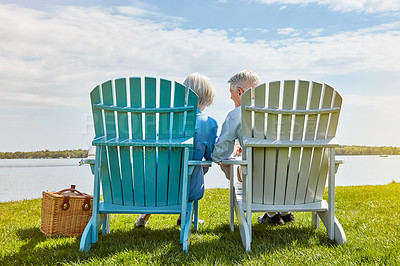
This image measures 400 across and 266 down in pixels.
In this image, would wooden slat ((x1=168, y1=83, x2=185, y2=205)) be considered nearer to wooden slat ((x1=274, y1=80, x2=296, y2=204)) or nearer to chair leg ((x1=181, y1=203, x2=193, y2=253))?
chair leg ((x1=181, y1=203, x2=193, y2=253))

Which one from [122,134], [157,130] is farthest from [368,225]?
[122,134]

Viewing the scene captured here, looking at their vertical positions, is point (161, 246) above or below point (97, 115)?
below

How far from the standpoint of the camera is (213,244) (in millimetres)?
3223

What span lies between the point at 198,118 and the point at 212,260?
4.46 feet

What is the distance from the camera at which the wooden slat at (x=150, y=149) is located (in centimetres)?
322

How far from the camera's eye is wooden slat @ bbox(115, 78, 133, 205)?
3.25 m

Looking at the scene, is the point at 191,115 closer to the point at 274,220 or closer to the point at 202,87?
the point at 202,87

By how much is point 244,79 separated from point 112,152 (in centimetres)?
164

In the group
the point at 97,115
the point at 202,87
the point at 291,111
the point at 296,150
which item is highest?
the point at 202,87

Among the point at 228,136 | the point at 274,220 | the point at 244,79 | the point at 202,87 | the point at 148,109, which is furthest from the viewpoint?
the point at 274,220

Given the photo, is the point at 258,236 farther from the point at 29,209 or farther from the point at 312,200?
the point at 29,209

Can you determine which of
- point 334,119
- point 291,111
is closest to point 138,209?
point 291,111

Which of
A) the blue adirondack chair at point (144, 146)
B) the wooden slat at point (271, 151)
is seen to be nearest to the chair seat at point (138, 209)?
the blue adirondack chair at point (144, 146)

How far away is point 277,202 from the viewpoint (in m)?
3.37
